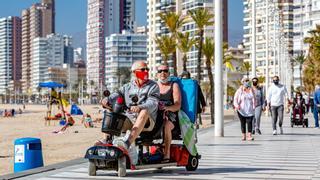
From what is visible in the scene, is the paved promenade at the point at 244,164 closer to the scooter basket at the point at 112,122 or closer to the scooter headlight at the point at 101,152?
the scooter headlight at the point at 101,152

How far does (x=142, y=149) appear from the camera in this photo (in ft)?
33.8

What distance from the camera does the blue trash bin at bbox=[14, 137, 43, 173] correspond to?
36.0ft

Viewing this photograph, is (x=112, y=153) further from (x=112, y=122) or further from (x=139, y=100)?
(x=139, y=100)

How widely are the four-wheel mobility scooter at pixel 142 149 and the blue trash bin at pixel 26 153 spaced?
148 centimetres

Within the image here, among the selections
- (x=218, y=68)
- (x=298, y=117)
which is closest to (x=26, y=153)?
(x=218, y=68)

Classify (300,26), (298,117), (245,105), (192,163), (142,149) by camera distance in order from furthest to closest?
(300,26), (298,117), (245,105), (192,163), (142,149)

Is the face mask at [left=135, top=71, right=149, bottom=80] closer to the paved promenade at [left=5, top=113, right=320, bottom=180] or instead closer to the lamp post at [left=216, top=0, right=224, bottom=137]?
the paved promenade at [left=5, top=113, right=320, bottom=180]

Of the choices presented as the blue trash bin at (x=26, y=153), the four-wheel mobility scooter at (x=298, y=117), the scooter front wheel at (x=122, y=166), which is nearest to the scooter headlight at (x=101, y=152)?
the scooter front wheel at (x=122, y=166)

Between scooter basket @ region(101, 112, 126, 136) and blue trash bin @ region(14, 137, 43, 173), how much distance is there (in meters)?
1.87

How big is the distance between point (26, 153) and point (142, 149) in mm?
2010

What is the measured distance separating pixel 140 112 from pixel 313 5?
399ft

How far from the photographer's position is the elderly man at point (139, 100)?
9.67m

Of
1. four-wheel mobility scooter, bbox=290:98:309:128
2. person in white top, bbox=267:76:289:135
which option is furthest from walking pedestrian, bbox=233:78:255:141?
four-wheel mobility scooter, bbox=290:98:309:128

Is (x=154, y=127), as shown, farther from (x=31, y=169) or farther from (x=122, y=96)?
(x=31, y=169)
